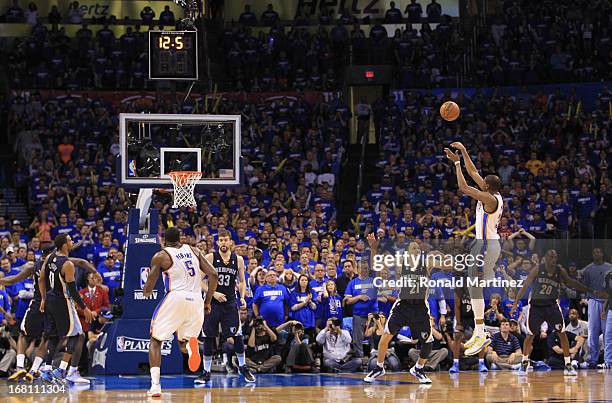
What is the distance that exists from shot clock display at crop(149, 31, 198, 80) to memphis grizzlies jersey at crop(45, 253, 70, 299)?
10.2 feet

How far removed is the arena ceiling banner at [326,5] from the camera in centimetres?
3366

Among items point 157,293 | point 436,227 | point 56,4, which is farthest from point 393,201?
point 56,4

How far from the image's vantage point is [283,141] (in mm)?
26578

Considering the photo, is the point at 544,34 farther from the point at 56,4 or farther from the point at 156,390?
the point at 156,390

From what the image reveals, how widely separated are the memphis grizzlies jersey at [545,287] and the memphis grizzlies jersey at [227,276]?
15.9ft

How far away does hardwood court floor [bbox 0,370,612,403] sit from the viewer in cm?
1305

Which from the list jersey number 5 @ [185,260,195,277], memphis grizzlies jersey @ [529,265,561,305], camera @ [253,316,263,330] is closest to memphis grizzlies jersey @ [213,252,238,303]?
camera @ [253,316,263,330]

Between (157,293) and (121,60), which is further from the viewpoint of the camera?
(121,60)

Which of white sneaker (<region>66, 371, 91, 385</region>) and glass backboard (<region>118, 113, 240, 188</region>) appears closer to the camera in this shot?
white sneaker (<region>66, 371, 91, 385</region>)

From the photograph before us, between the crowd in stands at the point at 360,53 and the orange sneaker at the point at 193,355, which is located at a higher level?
the crowd in stands at the point at 360,53

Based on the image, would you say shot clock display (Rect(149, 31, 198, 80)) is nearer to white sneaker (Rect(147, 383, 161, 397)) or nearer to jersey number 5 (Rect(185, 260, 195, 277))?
jersey number 5 (Rect(185, 260, 195, 277))

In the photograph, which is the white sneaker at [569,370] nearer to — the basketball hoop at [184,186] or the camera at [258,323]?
the camera at [258,323]

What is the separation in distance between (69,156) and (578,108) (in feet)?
41.8

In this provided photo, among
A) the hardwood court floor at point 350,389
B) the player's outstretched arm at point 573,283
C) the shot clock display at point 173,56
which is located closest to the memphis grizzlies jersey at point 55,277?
the hardwood court floor at point 350,389
